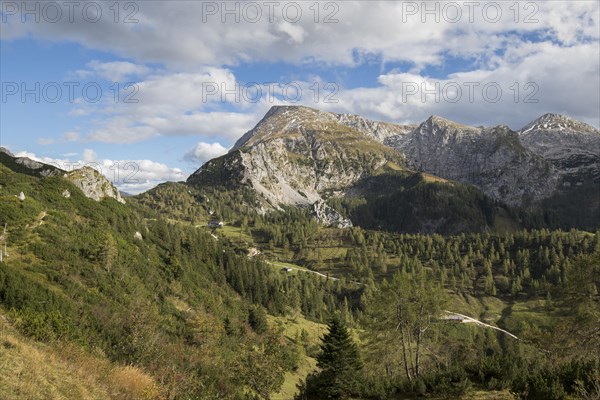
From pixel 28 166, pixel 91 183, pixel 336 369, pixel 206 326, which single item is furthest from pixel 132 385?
pixel 28 166

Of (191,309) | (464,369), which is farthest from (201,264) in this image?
(464,369)

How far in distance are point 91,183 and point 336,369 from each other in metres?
135

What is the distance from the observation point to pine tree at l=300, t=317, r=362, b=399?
109 feet

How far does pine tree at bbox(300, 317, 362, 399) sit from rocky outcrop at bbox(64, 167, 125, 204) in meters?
122

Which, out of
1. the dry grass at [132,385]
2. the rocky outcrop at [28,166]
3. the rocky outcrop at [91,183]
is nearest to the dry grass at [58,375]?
the dry grass at [132,385]

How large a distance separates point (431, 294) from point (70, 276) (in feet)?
220

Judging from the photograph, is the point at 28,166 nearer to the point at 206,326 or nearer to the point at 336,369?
the point at 206,326

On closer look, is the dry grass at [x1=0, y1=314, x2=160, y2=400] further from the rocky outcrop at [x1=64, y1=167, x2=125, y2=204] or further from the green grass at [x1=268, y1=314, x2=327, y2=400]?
the rocky outcrop at [x1=64, y1=167, x2=125, y2=204]

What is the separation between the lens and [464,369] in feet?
106

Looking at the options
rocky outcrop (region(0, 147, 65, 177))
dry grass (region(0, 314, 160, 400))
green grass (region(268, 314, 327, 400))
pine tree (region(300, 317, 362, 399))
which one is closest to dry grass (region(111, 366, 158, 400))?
dry grass (region(0, 314, 160, 400))

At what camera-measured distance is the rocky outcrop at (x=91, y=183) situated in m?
141

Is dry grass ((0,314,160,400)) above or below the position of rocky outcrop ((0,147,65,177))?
below

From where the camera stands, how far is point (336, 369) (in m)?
37.5

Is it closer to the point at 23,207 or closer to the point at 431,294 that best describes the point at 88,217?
the point at 23,207
